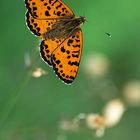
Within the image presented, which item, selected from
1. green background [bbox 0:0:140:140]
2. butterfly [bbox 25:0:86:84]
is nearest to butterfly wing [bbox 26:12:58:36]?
butterfly [bbox 25:0:86:84]

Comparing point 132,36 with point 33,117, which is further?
point 132,36

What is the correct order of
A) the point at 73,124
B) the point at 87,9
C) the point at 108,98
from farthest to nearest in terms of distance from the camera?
1. the point at 87,9
2. the point at 108,98
3. the point at 73,124

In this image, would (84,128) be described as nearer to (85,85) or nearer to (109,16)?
(85,85)

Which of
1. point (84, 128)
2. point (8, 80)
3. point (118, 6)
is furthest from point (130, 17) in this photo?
point (84, 128)

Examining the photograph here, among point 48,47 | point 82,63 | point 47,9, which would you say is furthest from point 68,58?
point 82,63

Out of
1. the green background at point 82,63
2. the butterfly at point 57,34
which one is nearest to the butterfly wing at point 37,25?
the butterfly at point 57,34

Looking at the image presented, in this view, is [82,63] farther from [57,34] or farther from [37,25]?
[37,25]
